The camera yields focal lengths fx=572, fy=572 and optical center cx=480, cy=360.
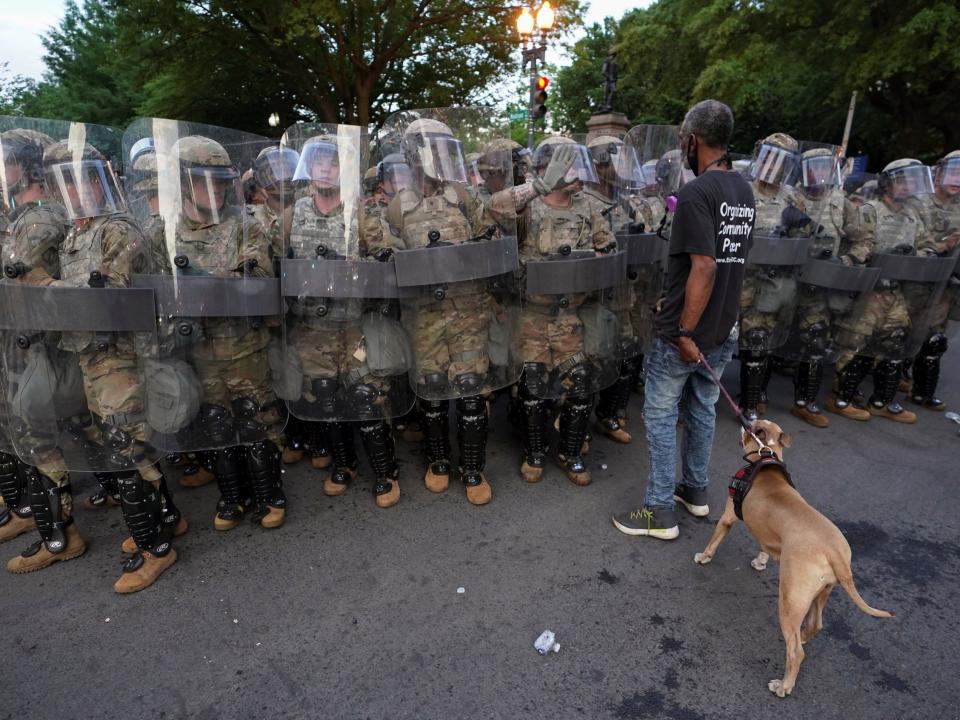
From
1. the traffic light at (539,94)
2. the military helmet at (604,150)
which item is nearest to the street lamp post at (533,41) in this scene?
the traffic light at (539,94)

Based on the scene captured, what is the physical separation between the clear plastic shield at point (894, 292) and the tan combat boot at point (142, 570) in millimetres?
5334

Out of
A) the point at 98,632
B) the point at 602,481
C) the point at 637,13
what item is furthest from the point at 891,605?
the point at 637,13

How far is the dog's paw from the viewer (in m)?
2.27

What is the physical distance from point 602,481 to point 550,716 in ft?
6.44

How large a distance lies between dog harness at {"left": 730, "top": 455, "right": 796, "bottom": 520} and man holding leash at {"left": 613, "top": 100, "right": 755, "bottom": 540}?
52 cm

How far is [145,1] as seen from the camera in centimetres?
1151

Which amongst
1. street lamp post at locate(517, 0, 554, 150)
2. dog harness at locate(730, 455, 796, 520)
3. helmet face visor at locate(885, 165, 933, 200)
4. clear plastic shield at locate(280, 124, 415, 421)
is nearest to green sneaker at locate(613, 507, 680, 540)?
dog harness at locate(730, 455, 796, 520)

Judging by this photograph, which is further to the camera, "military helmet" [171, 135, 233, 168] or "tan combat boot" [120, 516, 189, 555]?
"tan combat boot" [120, 516, 189, 555]

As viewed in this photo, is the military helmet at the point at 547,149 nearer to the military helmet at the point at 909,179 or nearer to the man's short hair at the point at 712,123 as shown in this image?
the man's short hair at the point at 712,123

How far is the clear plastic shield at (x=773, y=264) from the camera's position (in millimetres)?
4410

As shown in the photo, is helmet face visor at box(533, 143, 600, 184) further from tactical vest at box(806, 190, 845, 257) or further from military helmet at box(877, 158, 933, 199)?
military helmet at box(877, 158, 933, 199)

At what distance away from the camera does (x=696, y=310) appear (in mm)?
2775

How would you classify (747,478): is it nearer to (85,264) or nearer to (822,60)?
(85,264)

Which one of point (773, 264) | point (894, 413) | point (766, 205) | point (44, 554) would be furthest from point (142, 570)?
point (894, 413)
